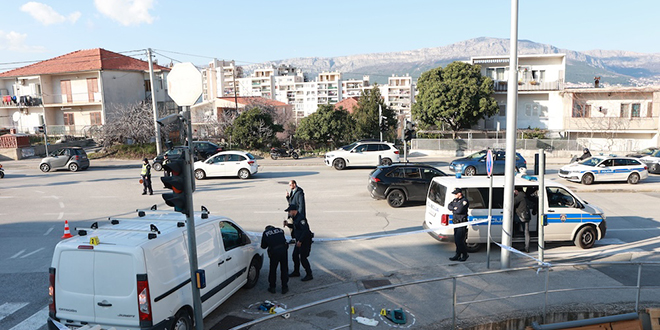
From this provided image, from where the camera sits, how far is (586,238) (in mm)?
11047

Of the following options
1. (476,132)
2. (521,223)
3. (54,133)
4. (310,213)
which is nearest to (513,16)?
(521,223)

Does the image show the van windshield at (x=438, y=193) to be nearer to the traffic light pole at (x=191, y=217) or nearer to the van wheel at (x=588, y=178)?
the traffic light pole at (x=191, y=217)

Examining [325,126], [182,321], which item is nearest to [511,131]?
[182,321]

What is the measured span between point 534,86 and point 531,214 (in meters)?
35.6

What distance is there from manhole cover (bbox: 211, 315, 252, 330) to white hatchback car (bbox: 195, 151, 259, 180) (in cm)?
1580

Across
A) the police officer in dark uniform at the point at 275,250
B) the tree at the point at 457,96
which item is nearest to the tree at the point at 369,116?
the tree at the point at 457,96

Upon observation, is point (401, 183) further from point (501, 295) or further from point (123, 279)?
point (123, 279)

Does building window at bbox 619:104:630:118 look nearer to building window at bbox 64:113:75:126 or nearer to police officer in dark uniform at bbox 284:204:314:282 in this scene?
police officer in dark uniform at bbox 284:204:314:282

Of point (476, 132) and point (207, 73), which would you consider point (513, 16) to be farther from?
point (207, 73)

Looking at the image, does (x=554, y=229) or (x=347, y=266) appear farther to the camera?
(x=554, y=229)

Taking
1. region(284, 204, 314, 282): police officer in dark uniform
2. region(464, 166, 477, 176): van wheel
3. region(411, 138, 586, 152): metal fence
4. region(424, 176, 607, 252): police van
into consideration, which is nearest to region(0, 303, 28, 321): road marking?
region(284, 204, 314, 282): police officer in dark uniform

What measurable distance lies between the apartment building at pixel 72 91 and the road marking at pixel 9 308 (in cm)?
3884

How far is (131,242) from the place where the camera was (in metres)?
6.08

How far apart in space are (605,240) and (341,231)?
707 centimetres
